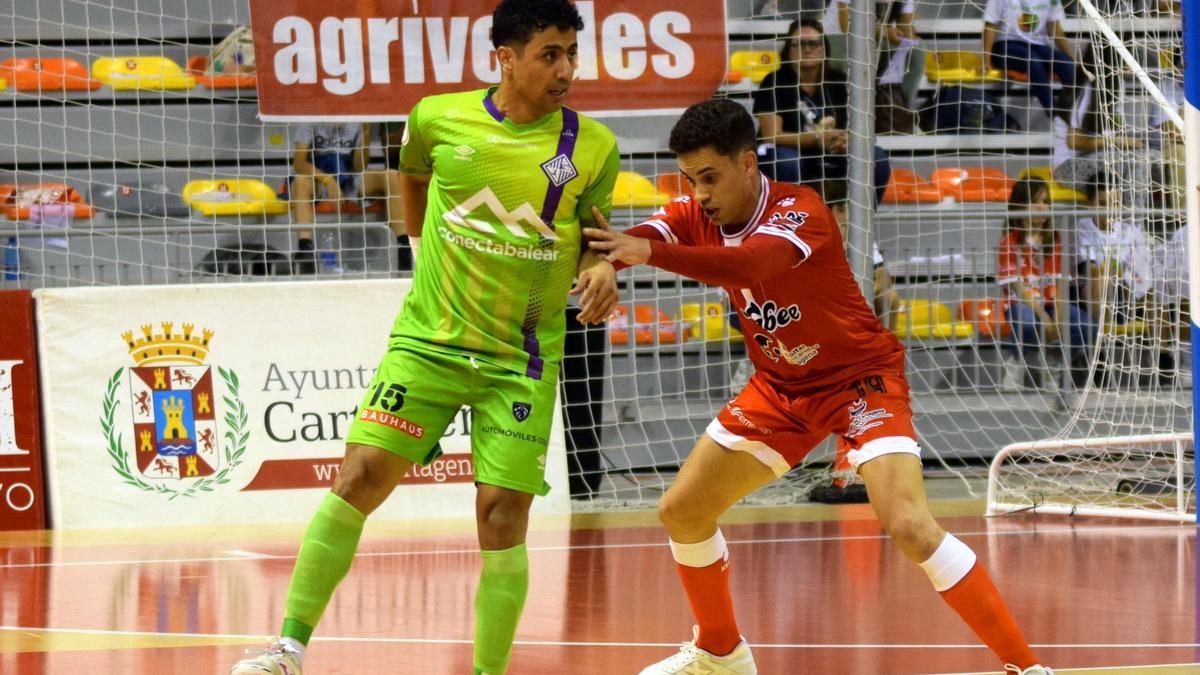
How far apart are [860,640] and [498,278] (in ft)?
6.11

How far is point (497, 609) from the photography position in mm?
3803

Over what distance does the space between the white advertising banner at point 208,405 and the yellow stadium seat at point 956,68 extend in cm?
506

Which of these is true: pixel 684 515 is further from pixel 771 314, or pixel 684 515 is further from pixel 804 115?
pixel 804 115

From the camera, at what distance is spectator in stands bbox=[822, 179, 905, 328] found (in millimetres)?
9445

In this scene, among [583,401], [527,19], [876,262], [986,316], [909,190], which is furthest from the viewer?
[909,190]

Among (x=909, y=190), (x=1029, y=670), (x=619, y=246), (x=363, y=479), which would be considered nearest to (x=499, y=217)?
(x=619, y=246)

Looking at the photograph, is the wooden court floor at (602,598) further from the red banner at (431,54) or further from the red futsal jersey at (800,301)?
the red banner at (431,54)

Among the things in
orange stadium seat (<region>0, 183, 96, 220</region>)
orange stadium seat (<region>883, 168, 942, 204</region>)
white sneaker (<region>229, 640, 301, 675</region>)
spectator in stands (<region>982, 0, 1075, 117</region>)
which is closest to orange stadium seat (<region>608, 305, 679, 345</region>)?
orange stadium seat (<region>883, 168, 942, 204</region>)

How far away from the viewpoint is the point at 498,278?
398 cm

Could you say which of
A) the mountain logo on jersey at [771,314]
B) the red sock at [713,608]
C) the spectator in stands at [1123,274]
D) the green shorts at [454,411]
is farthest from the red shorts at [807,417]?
the spectator in stands at [1123,274]

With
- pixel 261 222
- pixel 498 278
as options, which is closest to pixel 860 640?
pixel 498 278

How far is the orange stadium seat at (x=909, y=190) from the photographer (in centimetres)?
1098

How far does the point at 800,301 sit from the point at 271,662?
1.84 meters

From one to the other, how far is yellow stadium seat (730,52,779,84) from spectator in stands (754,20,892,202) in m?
0.19
